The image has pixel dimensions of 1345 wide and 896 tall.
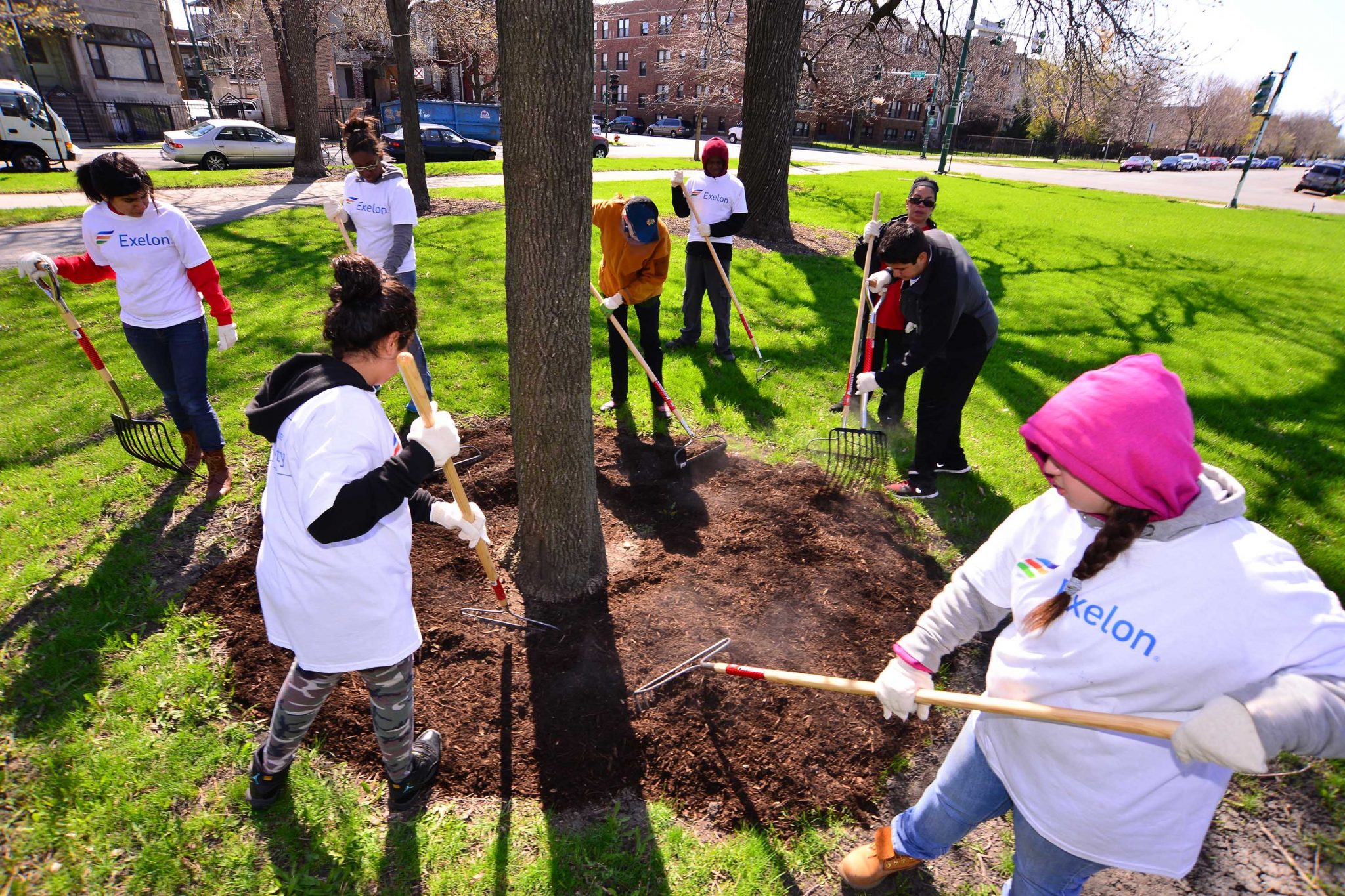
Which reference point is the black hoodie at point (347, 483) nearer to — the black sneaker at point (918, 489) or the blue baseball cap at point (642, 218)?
the blue baseball cap at point (642, 218)

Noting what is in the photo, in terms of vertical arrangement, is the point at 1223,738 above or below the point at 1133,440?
below

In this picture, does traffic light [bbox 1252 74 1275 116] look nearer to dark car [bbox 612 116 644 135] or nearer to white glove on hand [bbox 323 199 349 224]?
white glove on hand [bbox 323 199 349 224]

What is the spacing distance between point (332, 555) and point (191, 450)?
3.72 meters

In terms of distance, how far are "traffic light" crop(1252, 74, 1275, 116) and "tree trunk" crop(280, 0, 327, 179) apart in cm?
2754

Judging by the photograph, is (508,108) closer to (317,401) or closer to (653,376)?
(317,401)

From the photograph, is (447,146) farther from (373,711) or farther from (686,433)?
(373,711)

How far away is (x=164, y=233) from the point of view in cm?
422

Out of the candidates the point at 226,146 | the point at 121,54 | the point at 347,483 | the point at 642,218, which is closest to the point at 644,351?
the point at 642,218

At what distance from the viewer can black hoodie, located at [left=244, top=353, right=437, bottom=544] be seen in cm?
199

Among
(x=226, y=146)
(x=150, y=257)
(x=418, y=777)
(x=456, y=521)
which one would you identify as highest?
(x=150, y=257)

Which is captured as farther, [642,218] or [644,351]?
[644,351]

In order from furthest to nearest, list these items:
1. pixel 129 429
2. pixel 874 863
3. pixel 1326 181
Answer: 1. pixel 1326 181
2. pixel 129 429
3. pixel 874 863

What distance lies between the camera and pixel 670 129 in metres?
51.2

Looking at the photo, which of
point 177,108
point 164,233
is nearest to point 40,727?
point 164,233
